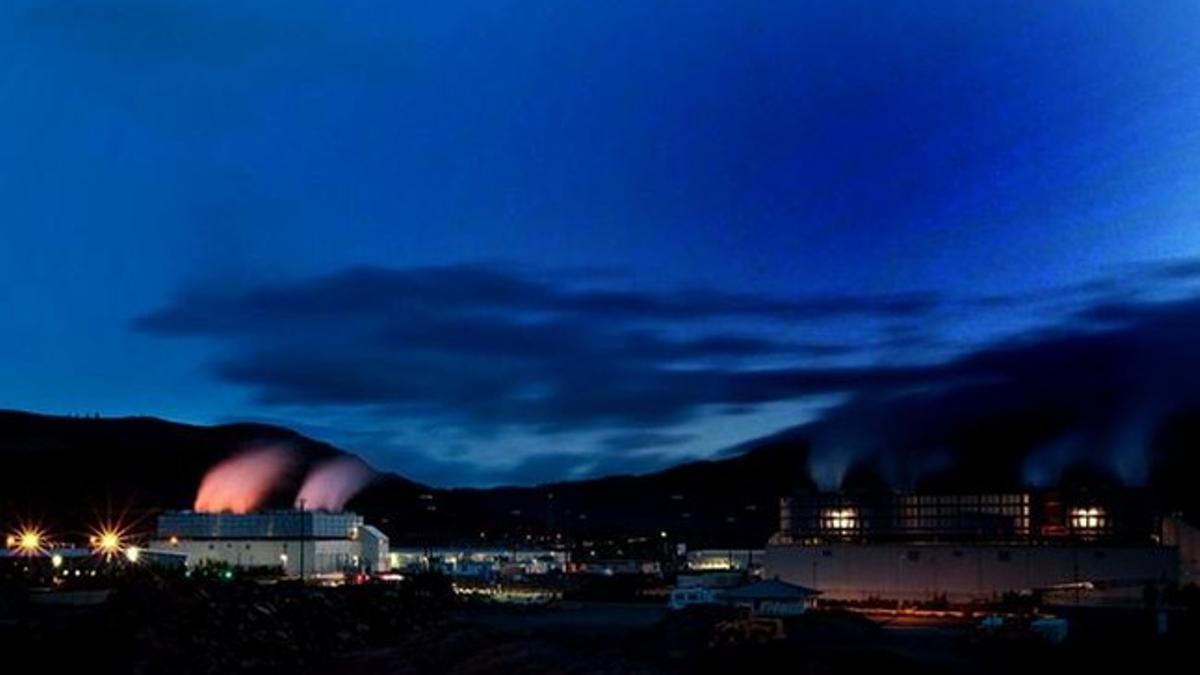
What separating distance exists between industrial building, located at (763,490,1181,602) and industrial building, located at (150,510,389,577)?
106 ft

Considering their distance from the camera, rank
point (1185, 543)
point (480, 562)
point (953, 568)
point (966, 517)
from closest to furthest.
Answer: point (1185, 543) → point (953, 568) → point (966, 517) → point (480, 562)

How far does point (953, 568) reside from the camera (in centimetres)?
6706

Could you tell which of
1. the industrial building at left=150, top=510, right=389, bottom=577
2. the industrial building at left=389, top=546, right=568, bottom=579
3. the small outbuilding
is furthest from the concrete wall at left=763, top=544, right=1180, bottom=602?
the industrial building at left=150, top=510, right=389, bottom=577

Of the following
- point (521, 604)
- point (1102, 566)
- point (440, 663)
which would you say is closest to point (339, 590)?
point (521, 604)

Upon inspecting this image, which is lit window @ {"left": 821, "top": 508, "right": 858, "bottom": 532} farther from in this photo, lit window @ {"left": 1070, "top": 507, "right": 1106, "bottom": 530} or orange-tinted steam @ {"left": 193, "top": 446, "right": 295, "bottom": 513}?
orange-tinted steam @ {"left": 193, "top": 446, "right": 295, "bottom": 513}

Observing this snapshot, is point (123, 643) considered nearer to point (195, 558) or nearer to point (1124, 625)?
point (1124, 625)

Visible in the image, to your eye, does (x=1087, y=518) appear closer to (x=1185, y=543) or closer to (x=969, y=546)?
(x=1185, y=543)

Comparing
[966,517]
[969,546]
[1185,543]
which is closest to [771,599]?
[969,546]

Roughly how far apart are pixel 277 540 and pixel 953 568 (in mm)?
46194

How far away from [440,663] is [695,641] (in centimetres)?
873

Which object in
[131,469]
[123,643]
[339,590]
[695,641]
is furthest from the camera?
[131,469]

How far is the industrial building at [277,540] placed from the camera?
90.2 metres

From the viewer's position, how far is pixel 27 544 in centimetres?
7512

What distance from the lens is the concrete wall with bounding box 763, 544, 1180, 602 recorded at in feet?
210
